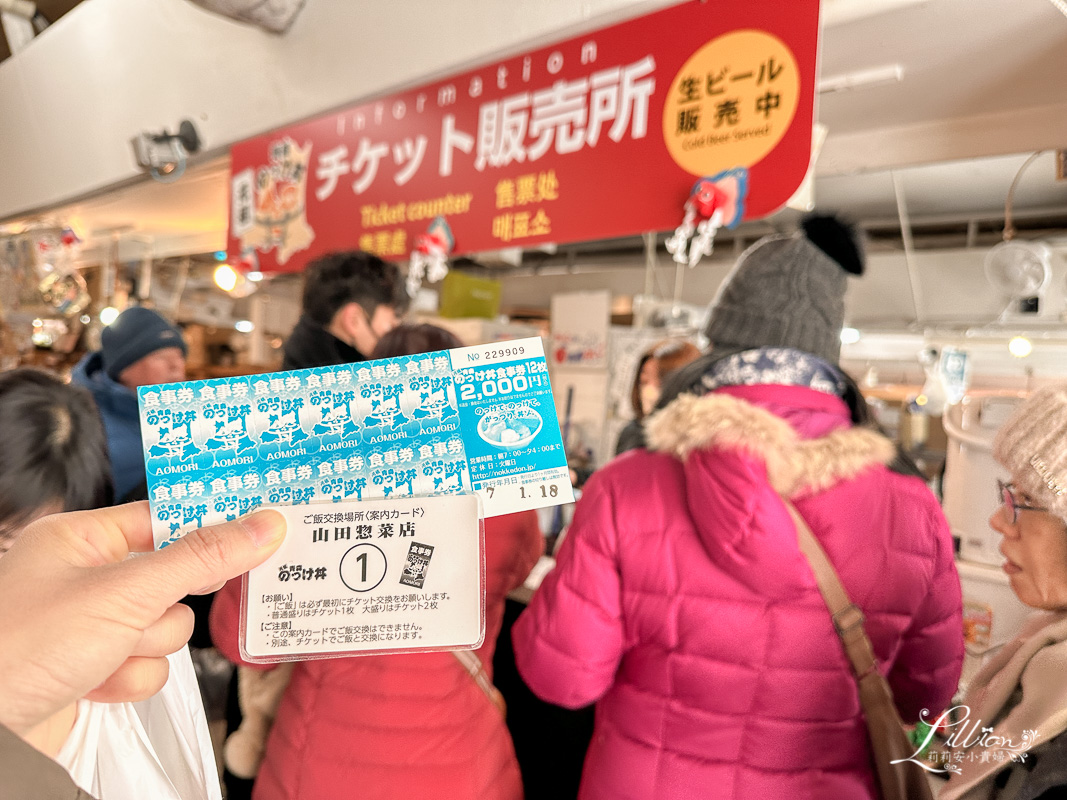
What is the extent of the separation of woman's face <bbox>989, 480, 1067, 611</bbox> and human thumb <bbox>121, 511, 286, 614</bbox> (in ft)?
3.61

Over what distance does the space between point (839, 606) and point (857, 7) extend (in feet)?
6.50

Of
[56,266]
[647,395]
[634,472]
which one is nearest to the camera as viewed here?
[634,472]

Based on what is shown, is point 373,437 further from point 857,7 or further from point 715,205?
point 857,7

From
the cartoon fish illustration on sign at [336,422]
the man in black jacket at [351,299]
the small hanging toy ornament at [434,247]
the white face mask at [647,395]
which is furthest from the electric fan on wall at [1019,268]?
the cartoon fish illustration on sign at [336,422]

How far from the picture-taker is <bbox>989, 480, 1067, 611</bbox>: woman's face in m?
0.96

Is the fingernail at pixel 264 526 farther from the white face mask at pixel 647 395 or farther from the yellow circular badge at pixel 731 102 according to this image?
the white face mask at pixel 647 395

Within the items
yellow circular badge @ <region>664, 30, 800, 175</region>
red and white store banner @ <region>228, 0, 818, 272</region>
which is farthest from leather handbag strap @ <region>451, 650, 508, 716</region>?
yellow circular badge @ <region>664, 30, 800, 175</region>

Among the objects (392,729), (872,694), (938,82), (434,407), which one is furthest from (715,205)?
(938,82)

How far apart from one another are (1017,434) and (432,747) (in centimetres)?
106

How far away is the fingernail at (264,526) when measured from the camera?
588 mm

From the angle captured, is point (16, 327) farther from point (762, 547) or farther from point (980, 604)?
point (980, 604)

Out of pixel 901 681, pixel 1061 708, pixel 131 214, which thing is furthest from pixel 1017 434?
pixel 131 214

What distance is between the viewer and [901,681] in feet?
4.13

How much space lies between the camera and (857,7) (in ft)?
6.81
